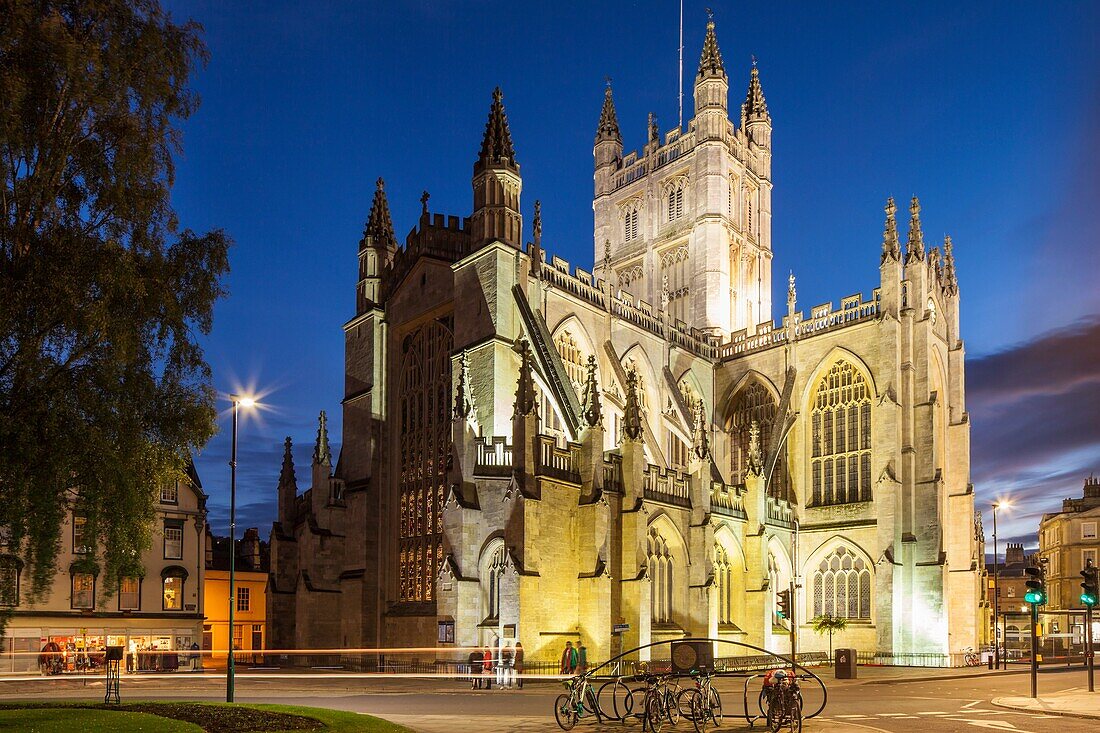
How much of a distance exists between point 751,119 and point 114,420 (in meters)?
52.5

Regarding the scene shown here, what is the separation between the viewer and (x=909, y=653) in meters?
38.8

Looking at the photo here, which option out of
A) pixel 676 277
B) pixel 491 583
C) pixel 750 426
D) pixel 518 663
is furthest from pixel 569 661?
pixel 676 277

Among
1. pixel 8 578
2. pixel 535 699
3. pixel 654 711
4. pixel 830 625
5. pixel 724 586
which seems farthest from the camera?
pixel 830 625

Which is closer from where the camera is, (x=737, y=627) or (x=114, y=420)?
(x=114, y=420)

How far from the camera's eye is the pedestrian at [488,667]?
26672 mm

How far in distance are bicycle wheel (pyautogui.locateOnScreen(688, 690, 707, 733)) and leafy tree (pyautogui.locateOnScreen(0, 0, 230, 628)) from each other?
9582 millimetres

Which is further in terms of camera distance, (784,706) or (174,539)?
(174,539)

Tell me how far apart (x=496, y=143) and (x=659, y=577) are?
17501 millimetres

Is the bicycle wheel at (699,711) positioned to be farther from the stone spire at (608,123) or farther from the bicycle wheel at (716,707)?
the stone spire at (608,123)

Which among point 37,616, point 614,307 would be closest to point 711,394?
point 614,307

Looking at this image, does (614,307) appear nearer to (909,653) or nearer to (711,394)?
(711,394)

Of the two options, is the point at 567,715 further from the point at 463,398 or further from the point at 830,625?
the point at 830,625

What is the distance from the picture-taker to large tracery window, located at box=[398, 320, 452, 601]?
119ft

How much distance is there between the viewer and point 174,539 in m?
41.2
